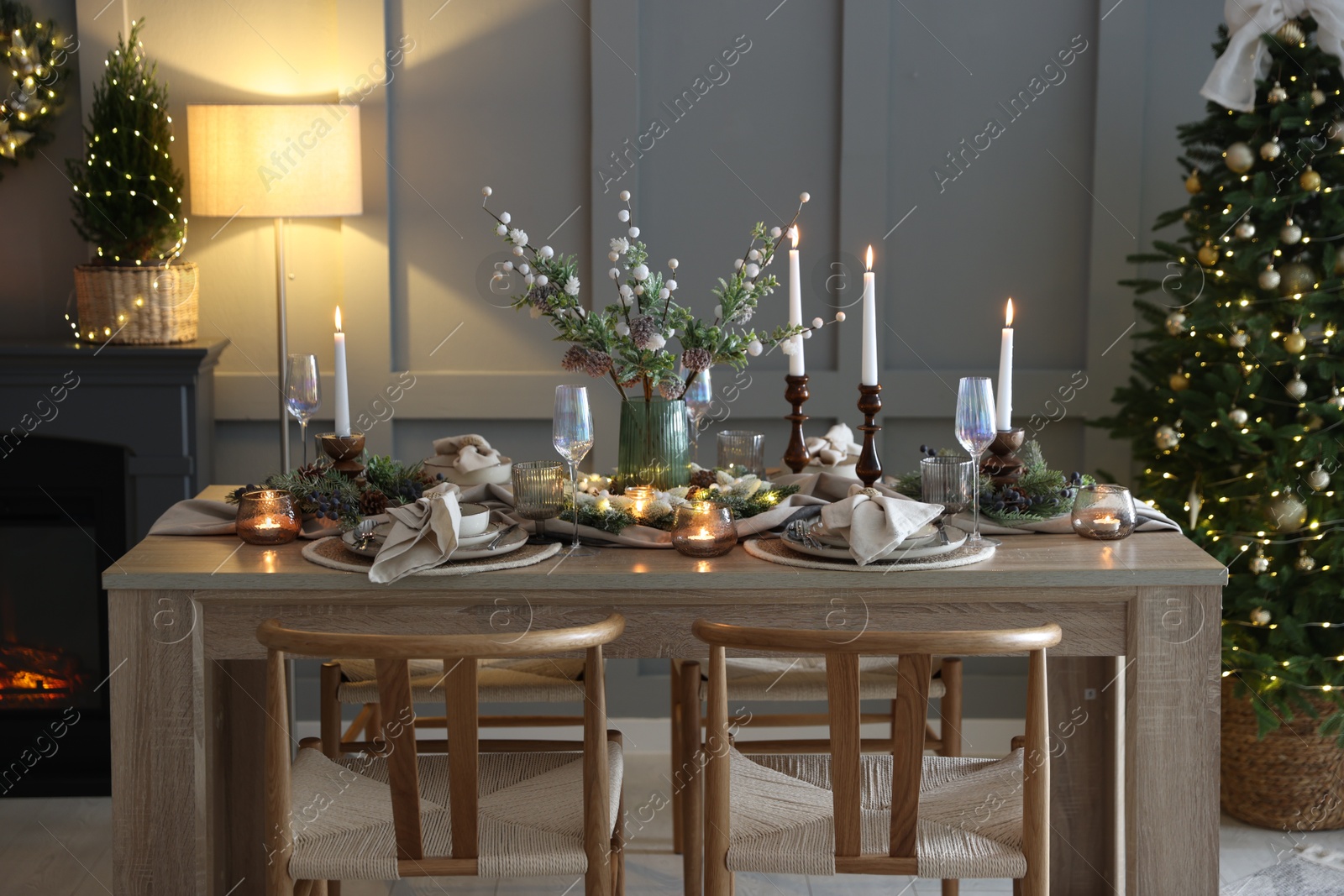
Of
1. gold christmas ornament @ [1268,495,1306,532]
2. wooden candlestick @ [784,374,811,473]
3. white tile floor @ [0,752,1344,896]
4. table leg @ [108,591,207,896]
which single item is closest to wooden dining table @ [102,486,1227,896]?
table leg @ [108,591,207,896]

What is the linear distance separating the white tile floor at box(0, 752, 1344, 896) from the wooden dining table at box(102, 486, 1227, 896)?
812mm

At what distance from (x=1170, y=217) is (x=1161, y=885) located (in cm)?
165

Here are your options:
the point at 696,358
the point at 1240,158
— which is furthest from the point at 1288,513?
the point at 696,358

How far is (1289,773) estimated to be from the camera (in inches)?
112

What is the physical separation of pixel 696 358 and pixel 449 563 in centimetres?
56

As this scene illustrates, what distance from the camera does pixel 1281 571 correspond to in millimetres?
2709

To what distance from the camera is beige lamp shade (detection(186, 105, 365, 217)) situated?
114 inches

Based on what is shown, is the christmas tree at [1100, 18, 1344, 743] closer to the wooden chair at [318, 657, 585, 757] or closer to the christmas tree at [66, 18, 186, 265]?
the wooden chair at [318, 657, 585, 757]

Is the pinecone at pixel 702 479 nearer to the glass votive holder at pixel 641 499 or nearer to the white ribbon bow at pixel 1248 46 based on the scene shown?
the glass votive holder at pixel 641 499

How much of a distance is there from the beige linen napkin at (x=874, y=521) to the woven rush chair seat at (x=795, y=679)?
1.76 ft

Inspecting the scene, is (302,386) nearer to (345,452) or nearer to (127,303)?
(345,452)

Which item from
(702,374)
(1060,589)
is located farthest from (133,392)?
(1060,589)

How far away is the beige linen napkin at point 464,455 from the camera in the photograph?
227 centimetres

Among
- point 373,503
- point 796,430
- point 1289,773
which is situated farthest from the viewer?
point 1289,773
